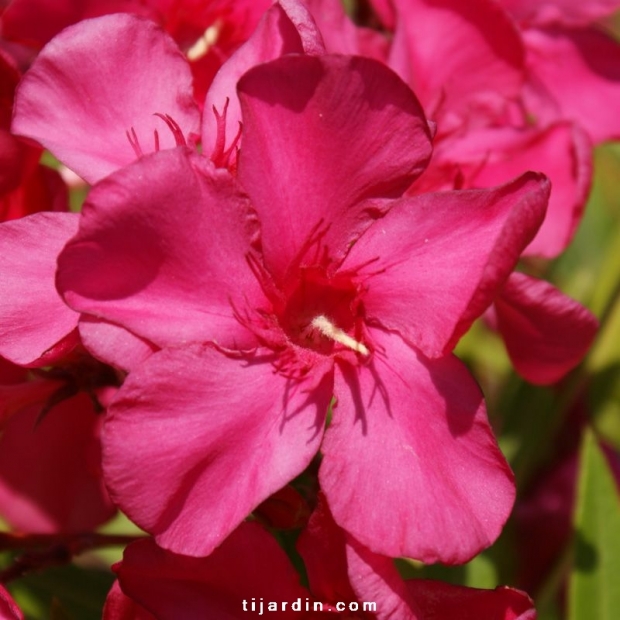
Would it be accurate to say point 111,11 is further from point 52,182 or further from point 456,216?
point 456,216

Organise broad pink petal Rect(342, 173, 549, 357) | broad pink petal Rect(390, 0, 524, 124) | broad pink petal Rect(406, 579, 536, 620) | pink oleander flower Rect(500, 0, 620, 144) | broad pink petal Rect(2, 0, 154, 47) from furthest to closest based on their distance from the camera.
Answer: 1. pink oleander flower Rect(500, 0, 620, 144)
2. broad pink petal Rect(390, 0, 524, 124)
3. broad pink petal Rect(2, 0, 154, 47)
4. broad pink petal Rect(406, 579, 536, 620)
5. broad pink petal Rect(342, 173, 549, 357)

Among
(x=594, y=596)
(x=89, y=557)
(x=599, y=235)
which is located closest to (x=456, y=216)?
(x=594, y=596)

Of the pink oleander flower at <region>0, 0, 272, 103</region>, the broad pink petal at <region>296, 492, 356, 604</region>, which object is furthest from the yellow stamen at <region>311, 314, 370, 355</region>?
the pink oleander flower at <region>0, 0, 272, 103</region>

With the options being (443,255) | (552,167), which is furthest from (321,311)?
(552,167)

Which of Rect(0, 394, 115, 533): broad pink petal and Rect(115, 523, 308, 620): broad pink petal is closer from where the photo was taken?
Rect(115, 523, 308, 620): broad pink petal

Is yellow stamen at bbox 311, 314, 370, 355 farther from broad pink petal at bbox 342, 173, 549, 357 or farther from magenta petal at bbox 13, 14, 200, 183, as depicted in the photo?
magenta petal at bbox 13, 14, 200, 183

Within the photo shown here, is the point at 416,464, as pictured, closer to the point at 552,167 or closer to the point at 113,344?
the point at 113,344
